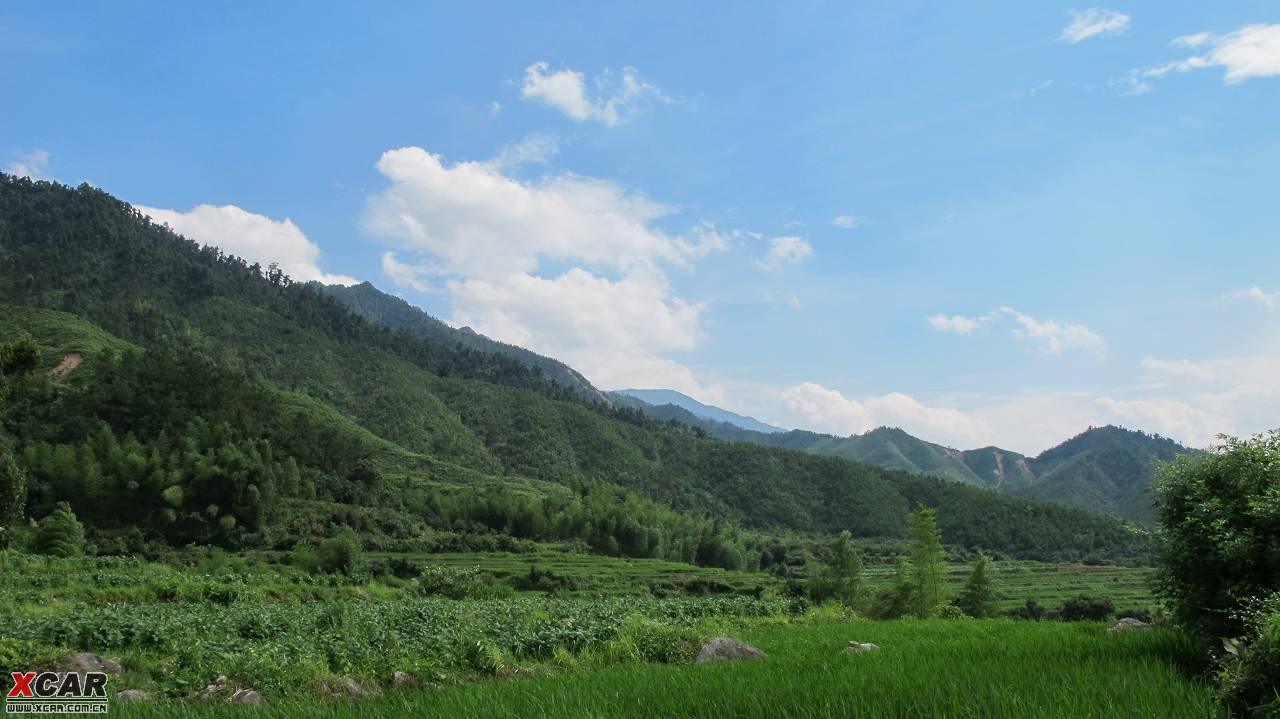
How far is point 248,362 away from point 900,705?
150m

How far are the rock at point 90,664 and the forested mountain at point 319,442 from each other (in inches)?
1408

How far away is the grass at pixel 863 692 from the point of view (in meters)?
5.76

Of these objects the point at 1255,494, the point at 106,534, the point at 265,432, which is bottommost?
the point at 106,534

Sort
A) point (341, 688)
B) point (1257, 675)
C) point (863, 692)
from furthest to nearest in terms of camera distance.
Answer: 1. point (341, 688)
2. point (863, 692)
3. point (1257, 675)

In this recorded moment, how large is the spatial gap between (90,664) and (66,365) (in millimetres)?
104521

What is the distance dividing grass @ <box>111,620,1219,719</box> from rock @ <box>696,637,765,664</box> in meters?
2.87

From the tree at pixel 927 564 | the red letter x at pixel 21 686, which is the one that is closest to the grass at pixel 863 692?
the red letter x at pixel 21 686

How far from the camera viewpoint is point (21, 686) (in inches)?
339

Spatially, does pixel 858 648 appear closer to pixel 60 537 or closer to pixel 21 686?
pixel 21 686

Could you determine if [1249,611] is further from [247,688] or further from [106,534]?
[106,534]

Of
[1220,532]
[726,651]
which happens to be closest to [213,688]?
[726,651]

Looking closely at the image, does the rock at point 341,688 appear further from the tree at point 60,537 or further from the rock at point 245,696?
the tree at point 60,537

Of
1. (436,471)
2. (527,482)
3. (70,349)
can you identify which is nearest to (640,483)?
(527,482)

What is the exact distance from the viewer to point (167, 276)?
150000mm
